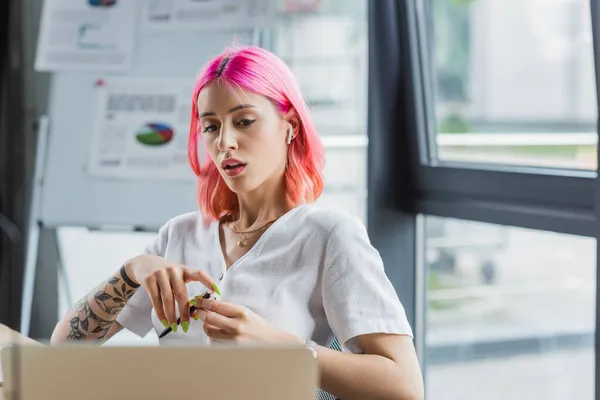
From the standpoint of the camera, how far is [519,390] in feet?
8.02

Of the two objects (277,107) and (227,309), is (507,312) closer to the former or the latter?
(277,107)

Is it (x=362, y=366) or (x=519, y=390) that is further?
(x=519, y=390)

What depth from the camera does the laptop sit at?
967 mm

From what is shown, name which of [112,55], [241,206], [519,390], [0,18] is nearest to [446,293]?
[519,390]

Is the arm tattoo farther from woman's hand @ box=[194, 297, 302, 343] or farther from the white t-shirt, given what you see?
woman's hand @ box=[194, 297, 302, 343]

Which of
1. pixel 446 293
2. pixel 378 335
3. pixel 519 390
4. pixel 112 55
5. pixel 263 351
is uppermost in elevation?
pixel 112 55

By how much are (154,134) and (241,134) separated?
4.48 ft

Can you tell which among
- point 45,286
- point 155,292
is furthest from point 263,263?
point 45,286

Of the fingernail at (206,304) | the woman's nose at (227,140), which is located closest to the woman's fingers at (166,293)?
the fingernail at (206,304)

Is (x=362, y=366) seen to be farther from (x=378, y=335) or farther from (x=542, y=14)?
(x=542, y=14)

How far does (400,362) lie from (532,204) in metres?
0.76

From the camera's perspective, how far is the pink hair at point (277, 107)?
5.58 feet

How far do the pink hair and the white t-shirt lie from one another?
0.07m

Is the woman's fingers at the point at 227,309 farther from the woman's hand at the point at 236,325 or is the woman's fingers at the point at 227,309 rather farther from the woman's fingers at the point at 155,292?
the woman's fingers at the point at 155,292
